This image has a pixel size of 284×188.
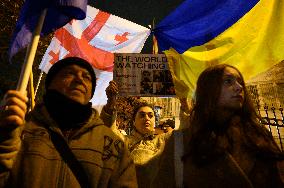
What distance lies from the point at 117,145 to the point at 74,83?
27.6 inches

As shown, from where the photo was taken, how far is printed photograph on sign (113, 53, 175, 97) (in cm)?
539

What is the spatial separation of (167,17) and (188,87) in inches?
62.5

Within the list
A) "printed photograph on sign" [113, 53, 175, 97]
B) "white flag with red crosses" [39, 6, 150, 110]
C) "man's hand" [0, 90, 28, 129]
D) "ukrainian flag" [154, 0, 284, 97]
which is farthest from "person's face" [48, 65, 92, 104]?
"white flag with red crosses" [39, 6, 150, 110]

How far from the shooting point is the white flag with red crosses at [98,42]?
6.91 metres

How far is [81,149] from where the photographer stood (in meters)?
2.39

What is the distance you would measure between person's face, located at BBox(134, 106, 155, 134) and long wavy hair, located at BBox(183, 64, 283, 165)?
2501 mm

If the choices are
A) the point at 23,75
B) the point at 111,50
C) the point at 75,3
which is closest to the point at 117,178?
the point at 23,75

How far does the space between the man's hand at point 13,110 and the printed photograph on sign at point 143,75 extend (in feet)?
11.4

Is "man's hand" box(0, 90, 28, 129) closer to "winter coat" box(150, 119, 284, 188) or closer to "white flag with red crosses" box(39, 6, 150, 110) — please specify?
"winter coat" box(150, 119, 284, 188)

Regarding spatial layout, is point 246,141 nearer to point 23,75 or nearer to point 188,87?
point 23,75

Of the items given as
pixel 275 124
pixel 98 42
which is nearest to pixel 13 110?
pixel 98 42

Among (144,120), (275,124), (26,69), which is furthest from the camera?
(275,124)

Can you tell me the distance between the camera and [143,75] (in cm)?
561

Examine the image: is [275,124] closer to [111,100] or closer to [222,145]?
[111,100]
